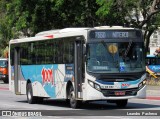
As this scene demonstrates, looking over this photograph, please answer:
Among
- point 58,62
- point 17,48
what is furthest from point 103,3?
point 58,62

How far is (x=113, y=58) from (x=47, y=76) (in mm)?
4536

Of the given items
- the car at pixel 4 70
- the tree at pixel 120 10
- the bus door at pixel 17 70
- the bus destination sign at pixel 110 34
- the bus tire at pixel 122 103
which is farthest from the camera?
the car at pixel 4 70

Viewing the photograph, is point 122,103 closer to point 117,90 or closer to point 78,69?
point 117,90

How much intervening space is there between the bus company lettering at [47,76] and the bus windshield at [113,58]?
3.60m

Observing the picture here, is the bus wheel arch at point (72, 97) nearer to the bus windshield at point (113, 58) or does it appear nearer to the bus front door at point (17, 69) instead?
the bus windshield at point (113, 58)

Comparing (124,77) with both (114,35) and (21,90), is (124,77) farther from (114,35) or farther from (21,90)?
(21,90)

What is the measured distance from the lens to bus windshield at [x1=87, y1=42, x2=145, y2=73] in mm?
19875

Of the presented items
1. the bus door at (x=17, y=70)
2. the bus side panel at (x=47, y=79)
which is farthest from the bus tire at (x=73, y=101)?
the bus door at (x=17, y=70)

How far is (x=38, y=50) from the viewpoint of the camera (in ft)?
80.7

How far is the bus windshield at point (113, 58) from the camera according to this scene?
19875 mm

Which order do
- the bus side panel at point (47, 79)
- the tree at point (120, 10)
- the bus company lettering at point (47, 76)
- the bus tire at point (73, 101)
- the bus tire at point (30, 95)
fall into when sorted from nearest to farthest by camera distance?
the bus tire at point (73, 101) → the bus side panel at point (47, 79) → the bus company lettering at point (47, 76) → the bus tire at point (30, 95) → the tree at point (120, 10)

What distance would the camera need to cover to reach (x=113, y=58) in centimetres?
1994

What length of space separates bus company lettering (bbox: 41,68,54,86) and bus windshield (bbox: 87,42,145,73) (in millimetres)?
3596

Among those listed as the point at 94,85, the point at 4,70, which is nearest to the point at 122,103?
Result: the point at 94,85
